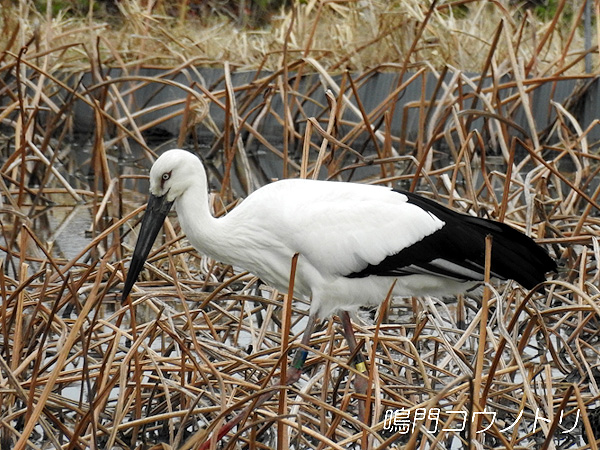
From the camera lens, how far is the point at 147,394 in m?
4.21

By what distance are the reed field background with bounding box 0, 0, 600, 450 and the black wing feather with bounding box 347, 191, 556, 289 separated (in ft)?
0.60

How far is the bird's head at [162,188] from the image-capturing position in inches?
172

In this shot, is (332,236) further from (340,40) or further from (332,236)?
(340,40)

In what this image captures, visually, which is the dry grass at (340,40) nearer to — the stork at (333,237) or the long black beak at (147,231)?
the stork at (333,237)

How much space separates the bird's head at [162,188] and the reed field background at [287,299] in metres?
0.11

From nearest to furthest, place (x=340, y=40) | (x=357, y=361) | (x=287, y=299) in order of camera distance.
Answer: (x=287, y=299) → (x=357, y=361) → (x=340, y=40)

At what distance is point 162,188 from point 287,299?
3.73 ft

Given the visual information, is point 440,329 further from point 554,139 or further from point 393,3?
point 393,3

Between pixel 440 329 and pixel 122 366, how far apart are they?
1.45 metres

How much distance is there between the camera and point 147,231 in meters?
4.43

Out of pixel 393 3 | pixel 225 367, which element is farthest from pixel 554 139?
pixel 225 367

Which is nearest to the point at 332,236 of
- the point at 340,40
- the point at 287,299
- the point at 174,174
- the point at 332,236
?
the point at 332,236

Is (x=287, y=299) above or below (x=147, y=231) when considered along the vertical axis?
above

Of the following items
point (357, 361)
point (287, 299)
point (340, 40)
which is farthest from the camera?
point (340, 40)
